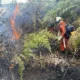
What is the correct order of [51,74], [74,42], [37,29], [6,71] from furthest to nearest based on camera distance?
[37,29] → [74,42] → [51,74] → [6,71]

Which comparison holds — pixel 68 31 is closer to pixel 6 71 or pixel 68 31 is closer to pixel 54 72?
pixel 54 72

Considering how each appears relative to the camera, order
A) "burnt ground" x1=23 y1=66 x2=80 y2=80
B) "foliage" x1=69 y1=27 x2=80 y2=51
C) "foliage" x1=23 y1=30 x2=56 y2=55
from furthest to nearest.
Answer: "foliage" x1=69 y1=27 x2=80 y2=51, "foliage" x1=23 y1=30 x2=56 y2=55, "burnt ground" x1=23 y1=66 x2=80 y2=80

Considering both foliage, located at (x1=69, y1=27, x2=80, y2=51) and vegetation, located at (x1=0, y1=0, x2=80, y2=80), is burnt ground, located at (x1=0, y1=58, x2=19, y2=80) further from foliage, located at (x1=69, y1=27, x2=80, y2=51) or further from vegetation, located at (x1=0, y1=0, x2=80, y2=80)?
foliage, located at (x1=69, y1=27, x2=80, y2=51)

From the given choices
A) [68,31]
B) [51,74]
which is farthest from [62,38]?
[51,74]

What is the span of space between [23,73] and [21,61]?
1.46 ft

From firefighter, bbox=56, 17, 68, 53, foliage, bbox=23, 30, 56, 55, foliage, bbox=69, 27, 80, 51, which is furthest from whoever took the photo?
firefighter, bbox=56, 17, 68, 53

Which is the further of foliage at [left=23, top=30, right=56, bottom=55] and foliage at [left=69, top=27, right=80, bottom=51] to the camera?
foliage at [left=69, top=27, right=80, bottom=51]

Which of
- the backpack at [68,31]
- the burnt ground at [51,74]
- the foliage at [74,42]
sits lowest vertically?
the burnt ground at [51,74]

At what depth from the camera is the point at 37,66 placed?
673 centimetres

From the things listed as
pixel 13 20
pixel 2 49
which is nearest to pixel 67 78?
pixel 2 49

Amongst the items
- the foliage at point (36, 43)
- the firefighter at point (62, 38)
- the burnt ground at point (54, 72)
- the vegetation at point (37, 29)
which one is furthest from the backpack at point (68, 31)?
the burnt ground at point (54, 72)

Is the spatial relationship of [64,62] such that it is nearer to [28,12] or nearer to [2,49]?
[2,49]

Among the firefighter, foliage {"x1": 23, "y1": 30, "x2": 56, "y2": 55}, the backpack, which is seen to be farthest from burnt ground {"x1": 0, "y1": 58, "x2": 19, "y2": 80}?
the backpack

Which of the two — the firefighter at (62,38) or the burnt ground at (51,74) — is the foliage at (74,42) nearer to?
the firefighter at (62,38)
